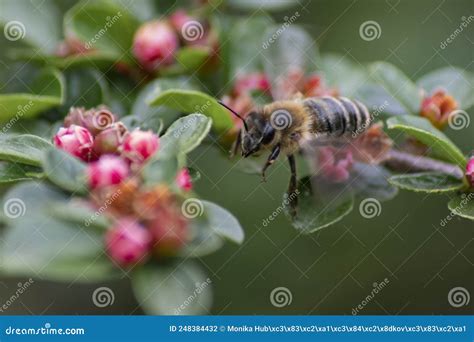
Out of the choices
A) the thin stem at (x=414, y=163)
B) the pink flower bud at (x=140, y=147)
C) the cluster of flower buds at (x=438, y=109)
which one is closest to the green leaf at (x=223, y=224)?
the pink flower bud at (x=140, y=147)

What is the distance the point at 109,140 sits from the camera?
146cm

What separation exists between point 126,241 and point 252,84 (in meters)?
0.77

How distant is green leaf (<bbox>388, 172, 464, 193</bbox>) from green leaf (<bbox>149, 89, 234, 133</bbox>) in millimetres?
421

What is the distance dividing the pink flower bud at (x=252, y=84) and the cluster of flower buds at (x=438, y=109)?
16.4 inches

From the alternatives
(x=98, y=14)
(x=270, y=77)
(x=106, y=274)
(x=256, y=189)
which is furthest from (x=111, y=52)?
(x=106, y=274)

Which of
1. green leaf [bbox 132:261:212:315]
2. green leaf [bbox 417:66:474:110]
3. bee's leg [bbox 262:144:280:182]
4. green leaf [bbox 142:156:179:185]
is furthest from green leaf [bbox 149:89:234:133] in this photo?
green leaf [bbox 417:66:474:110]

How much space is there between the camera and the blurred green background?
2289 millimetres

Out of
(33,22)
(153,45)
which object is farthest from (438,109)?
(33,22)

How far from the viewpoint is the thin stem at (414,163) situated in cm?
170

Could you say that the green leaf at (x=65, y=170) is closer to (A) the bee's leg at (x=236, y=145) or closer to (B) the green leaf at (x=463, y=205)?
(A) the bee's leg at (x=236, y=145)

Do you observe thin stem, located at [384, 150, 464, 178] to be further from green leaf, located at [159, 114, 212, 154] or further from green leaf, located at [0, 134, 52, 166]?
green leaf, located at [0, 134, 52, 166]

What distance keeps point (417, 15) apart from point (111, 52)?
132 cm

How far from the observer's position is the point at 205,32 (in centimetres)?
197

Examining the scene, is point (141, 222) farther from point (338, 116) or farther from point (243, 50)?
point (243, 50)
